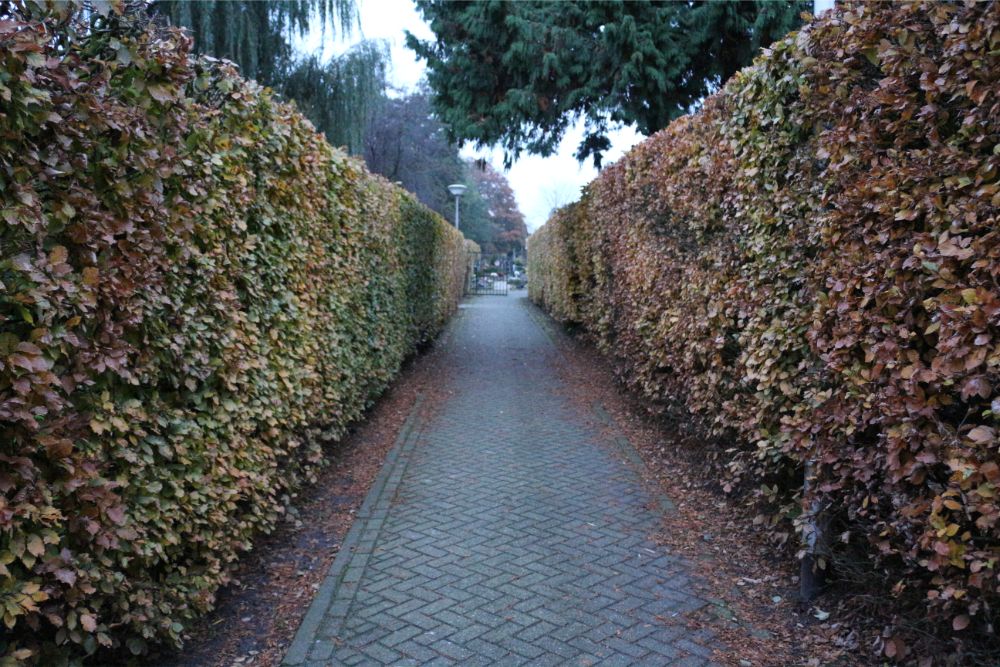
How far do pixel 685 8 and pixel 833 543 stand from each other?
11663 millimetres

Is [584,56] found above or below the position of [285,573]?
above

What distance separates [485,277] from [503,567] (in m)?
46.3

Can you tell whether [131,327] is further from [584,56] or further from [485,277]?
[485,277]

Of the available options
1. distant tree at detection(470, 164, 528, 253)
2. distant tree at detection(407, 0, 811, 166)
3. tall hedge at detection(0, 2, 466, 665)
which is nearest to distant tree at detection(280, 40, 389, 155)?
distant tree at detection(407, 0, 811, 166)

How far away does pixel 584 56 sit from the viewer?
1348cm

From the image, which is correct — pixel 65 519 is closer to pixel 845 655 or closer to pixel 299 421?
pixel 299 421

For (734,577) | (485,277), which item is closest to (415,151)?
(485,277)

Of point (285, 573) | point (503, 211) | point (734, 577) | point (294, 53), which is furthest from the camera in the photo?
point (503, 211)

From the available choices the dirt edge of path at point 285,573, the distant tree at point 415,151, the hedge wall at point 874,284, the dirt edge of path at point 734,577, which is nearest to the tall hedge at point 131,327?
the dirt edge of path at point 285,573

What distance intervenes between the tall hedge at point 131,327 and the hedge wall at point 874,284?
125 inches

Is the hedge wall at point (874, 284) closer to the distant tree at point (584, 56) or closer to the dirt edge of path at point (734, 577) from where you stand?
the dirt edge of path at point (734, 577)

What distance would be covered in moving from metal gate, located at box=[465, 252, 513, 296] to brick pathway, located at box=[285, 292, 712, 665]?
29903 millimetres

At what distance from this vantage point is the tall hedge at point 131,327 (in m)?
2.44

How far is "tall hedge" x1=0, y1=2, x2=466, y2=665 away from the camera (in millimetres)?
2438
